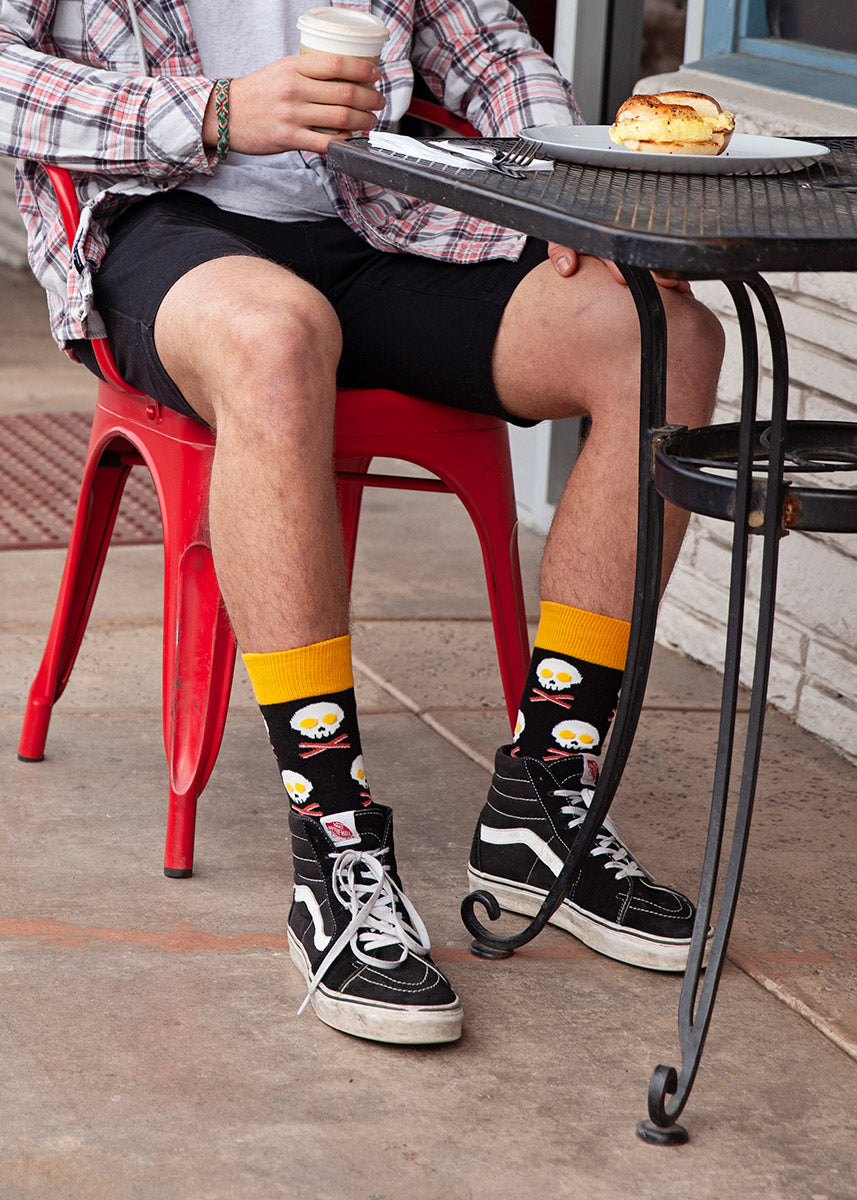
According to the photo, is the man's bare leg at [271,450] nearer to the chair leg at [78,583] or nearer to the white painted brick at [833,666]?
the chair leg at [78,583]

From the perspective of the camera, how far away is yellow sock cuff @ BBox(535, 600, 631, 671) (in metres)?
1.61

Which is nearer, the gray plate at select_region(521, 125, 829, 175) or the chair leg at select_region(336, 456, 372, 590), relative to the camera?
the gray plate at select_region(521, 125, 829, 175)

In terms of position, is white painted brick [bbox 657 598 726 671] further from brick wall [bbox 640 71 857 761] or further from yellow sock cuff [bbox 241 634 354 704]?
yellow sock cuff [bbox 241 634 354 704]

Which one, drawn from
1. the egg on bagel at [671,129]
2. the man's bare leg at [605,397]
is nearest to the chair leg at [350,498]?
the man's bare leg at [605,397]

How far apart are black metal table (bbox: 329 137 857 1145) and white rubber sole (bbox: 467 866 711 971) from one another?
108 millimetres

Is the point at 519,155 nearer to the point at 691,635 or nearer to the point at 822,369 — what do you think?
the point at 822,369

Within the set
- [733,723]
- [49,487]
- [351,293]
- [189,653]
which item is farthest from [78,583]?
[49,487]

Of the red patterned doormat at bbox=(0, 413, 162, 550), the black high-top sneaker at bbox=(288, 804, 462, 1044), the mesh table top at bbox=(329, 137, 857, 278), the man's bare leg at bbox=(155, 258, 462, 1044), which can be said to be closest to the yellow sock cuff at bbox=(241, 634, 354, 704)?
Answer: the man's bare leg at bbox=(155, 258, 462, 1044)

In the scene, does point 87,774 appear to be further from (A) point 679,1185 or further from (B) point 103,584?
(A) point 679,1185

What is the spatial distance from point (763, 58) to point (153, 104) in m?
1.17

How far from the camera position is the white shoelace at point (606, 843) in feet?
5.39

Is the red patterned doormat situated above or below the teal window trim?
below

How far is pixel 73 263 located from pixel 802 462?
865mm

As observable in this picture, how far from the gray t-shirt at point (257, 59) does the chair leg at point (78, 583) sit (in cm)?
38
